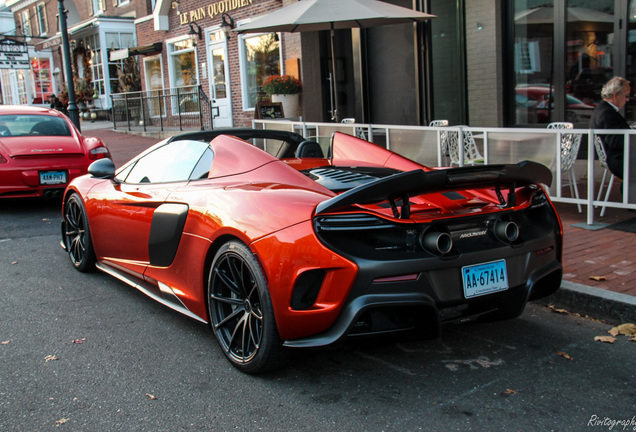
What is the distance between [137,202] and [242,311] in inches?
58.8

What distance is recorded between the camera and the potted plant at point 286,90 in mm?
14422

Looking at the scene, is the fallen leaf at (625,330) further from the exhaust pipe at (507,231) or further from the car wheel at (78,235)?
the car wheel at (78,235)

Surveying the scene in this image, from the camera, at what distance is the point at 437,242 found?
2.97 metres

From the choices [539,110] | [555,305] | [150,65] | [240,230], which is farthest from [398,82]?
[150,65]

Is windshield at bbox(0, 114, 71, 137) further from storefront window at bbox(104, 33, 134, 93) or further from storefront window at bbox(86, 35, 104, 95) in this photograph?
storefront window at bbox(86, 35, 104, 95)

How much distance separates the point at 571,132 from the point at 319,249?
184 inches

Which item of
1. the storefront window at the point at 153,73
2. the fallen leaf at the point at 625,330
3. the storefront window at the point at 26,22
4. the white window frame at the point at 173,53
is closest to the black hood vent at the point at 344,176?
the fallen leaf at the point at 625,330

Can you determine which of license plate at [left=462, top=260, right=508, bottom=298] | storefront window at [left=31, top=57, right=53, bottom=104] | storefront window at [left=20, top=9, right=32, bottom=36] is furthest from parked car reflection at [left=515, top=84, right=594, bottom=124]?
storefront window at [left=20, top=9, right=32, bottom=36]

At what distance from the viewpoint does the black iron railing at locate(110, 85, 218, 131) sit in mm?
17562

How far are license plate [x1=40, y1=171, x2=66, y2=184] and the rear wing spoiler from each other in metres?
6.62

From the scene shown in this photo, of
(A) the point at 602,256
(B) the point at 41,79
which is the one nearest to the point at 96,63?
(B) the point at 41,79

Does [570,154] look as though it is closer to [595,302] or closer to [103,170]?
[595,302]

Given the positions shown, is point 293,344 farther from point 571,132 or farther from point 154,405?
point 571,132

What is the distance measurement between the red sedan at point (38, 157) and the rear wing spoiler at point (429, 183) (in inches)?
262
